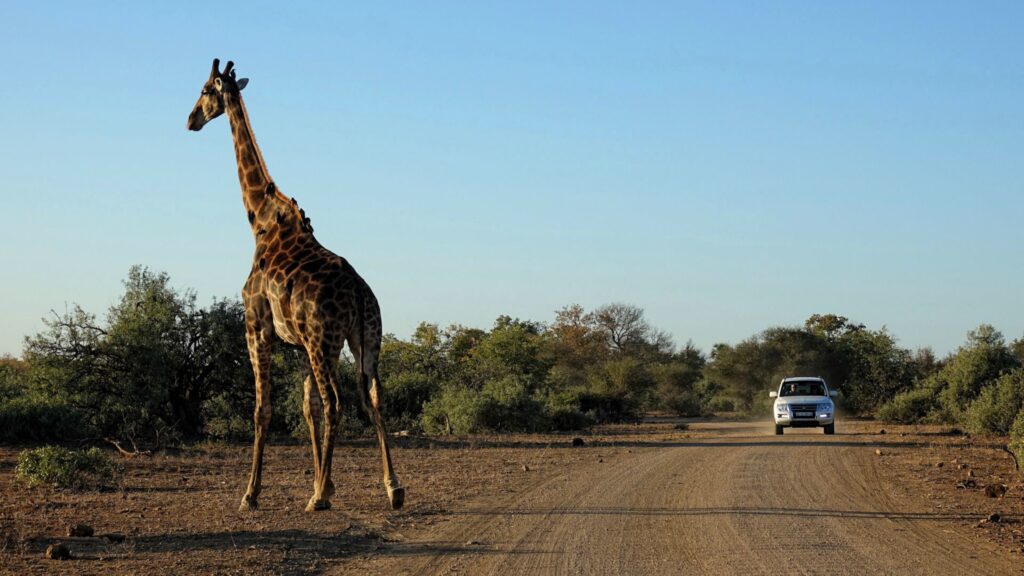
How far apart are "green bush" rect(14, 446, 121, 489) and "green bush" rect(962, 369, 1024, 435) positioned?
22533mm

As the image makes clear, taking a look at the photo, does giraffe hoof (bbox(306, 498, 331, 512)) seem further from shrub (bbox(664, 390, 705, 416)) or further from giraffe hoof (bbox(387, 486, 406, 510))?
shrub (bbox(664, 390, 705, 416))

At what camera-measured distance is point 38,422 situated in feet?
70.9

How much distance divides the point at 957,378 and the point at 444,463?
22.7 m

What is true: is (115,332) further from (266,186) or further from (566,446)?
(266,186)

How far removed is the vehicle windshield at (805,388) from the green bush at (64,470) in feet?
63.7

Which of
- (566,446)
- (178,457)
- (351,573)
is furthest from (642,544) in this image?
(566,446)

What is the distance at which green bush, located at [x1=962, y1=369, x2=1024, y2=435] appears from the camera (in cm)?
2838

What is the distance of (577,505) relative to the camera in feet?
40.7

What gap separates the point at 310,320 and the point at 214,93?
364 centimetres

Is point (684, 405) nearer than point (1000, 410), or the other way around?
point (1000, 410)

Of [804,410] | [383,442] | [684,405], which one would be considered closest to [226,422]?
[383,442]

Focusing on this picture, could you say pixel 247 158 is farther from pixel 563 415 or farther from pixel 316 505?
pixel 563 415

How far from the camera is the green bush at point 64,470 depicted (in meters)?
13.6

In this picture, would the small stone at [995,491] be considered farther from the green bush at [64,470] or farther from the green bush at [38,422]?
the green bush at [38,422]
